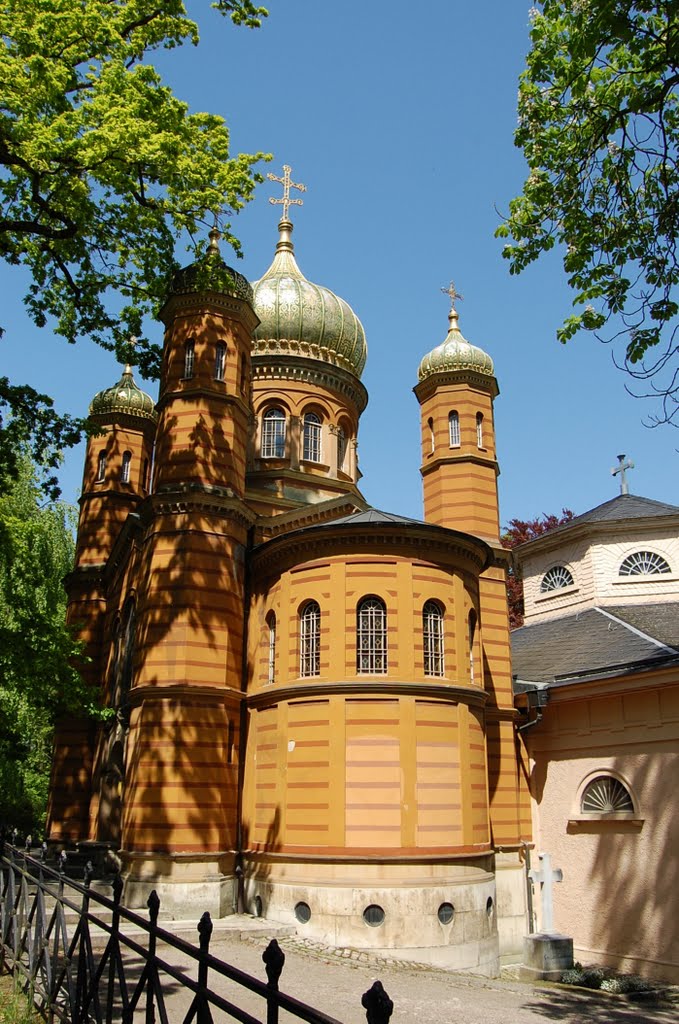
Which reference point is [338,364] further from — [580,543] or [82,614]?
[82,614]

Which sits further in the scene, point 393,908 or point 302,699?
point 302,699

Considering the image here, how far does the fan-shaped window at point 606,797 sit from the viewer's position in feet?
63.0

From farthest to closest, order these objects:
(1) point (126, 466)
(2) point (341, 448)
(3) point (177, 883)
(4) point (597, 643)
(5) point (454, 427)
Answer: (1) point (126, 466)
(2) point (341, 448)
(5) point (454, 427)
(4) point (597, 643)
(3) point (177, 883)

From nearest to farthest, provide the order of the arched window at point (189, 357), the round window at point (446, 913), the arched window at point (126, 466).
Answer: the round window at point (446, 913), the arched window at point (189, 357), the arched window at point (126, 466)

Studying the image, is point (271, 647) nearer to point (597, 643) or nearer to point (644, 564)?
point (597, 643)

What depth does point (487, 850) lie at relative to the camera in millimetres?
18234

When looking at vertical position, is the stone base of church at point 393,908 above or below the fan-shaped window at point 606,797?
below

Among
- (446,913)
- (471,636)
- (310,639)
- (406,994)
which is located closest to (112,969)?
(406,994)

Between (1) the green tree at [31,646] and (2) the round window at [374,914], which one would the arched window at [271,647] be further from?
(2) the round window at [374,914]

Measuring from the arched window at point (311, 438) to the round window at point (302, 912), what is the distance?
557 inches

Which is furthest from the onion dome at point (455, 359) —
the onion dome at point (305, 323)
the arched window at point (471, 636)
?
the arched window at point (471, 636)

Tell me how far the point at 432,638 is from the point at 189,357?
32.2 feet

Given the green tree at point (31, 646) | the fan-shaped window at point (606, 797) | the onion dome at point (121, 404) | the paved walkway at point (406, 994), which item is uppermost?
the onion dome at point (121, 404)

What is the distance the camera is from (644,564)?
27.0 m
